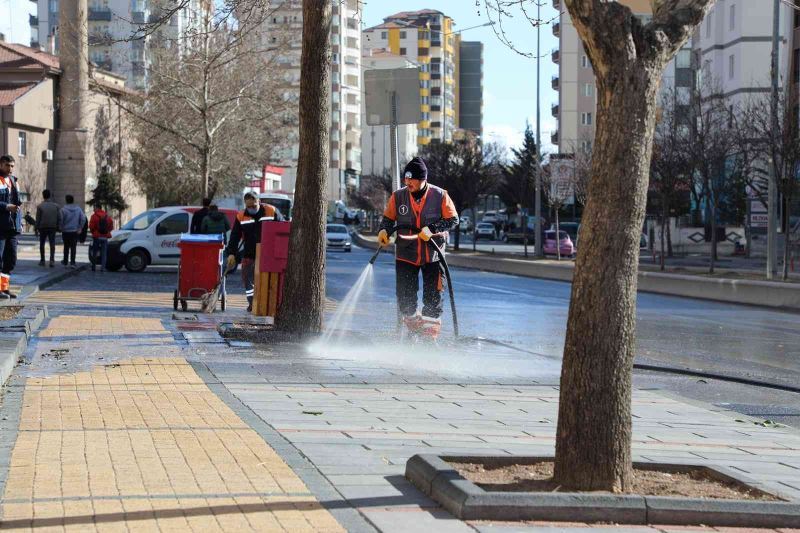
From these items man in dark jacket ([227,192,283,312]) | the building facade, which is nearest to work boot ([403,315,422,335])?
man in dark jacket ([227,192,283,312])

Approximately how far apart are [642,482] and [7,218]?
12884mm

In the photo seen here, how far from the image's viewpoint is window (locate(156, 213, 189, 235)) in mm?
33188

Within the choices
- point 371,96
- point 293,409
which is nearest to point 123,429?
point 293,409

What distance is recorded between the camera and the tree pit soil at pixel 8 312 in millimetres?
14336

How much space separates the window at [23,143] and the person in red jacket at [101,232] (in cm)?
3390

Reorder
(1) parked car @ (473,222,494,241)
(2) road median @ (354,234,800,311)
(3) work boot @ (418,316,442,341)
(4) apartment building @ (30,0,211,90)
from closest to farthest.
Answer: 1. (3) work boot @ (418,316,442,341)
2. (2) road median @ (354,234,800,311)
3. (4) apartment building @ (30,0,211,90)
4. (1) parked car @ (473,222,494,241)

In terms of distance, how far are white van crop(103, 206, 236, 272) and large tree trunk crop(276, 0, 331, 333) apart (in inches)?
760

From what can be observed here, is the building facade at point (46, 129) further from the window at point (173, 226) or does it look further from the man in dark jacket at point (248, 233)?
the man in dark jacket at point (248, 233)

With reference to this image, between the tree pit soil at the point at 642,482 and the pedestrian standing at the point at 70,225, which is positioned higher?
the pedestrian standing at the point at 70,225

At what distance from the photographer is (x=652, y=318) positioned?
826 inches

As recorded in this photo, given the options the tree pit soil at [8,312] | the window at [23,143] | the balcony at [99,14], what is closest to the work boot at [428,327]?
the tree pit soil at [8,312]

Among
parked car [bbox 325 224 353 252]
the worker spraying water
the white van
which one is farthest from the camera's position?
parked car [bbox 325 224 353 252]

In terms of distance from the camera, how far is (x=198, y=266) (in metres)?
18.5

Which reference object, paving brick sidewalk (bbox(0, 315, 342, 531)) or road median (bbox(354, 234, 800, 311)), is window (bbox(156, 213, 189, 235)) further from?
paving brick sidewalk (bbox(0, 315, 342, 531))
